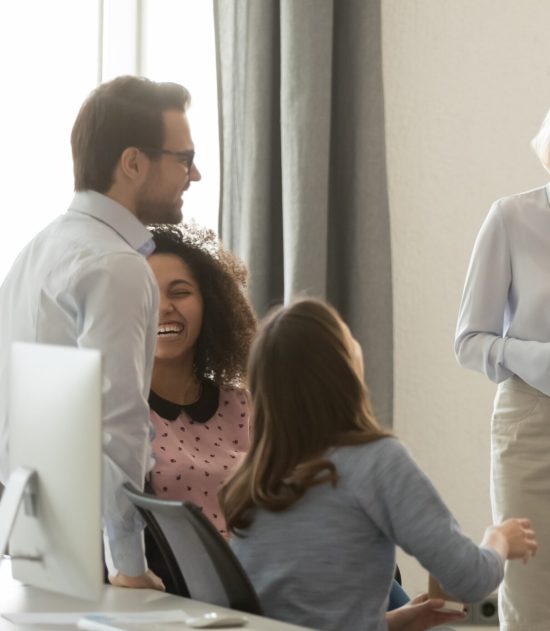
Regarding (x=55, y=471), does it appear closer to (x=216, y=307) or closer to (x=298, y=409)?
(x=298, y=409)

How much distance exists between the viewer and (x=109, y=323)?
1.98 meters

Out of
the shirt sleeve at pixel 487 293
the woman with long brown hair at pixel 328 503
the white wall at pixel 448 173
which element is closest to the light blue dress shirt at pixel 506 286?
the shirt sleeve at pixel 487 293

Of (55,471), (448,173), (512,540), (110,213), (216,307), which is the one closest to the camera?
(55,471)

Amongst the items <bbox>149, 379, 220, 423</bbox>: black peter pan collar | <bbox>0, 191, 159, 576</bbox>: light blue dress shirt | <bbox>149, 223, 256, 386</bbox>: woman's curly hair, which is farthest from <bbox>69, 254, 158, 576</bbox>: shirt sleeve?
<bbox>149, 223, 256, 386</bbox>: woman's curly hair

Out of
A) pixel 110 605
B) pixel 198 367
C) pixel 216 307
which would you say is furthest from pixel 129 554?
pixel 216 307

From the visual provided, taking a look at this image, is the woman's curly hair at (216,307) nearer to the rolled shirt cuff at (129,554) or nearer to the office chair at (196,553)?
the rolled shirt cuff at (129,554)

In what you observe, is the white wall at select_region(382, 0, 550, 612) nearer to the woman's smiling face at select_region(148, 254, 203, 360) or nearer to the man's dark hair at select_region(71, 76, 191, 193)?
the woman's smiling face at select_region(148, 254, 203, 360)

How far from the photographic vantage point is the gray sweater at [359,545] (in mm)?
1787

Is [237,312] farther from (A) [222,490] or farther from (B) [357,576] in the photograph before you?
(B) [357,576]

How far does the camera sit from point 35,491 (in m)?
1.71

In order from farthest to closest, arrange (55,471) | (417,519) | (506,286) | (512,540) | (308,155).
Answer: (308,155)
(506,286)
(512,540)
(417,519)
(55,471)

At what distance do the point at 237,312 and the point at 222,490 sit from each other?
889 mm

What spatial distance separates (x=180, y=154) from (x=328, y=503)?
0.81 meters

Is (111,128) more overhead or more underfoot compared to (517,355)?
more overhead
